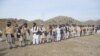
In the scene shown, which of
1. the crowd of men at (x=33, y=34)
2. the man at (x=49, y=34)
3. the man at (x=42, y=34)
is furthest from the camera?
the man at (x=49, y=34)

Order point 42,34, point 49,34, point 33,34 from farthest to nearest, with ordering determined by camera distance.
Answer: point 49,34, point 42,34, point 33,34

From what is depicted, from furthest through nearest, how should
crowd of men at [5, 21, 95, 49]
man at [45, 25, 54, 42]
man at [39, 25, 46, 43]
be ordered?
1. man at [45, 25, 54, 42]
2. man at [39, 25, 46, 43]
3. crowd of men at [5, 21, 95, 49]

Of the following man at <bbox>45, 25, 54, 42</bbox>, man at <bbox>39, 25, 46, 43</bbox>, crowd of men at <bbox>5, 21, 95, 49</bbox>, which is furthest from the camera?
man at <bbox>45, 25, 54, 42</bbox>

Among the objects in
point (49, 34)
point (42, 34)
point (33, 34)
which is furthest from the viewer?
point (49, 34)

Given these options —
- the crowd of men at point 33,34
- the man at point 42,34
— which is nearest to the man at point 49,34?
the crowd of men at point 33,34

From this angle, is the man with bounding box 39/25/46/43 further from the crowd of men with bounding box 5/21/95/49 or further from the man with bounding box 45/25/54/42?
the man with bounding box 45/25/54/42

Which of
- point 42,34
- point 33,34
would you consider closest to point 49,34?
point 42,34

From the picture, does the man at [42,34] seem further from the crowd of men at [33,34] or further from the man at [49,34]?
the man at [49,34]

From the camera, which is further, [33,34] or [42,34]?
[42,34]

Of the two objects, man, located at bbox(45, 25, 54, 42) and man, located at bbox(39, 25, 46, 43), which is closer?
man, located at bbox(39, 25, 46, 43)

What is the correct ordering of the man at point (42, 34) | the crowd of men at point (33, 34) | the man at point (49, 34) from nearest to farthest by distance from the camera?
the crowd of men at point (33, 34) < the man at point (42, 34) < the man at point (49, 34)

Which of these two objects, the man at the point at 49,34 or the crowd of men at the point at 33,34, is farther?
the man at the point at 49,34

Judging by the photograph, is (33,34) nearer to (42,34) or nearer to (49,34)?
(42,34)

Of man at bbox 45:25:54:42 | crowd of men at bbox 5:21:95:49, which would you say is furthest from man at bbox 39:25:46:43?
man at bbox 45:25:54:42
